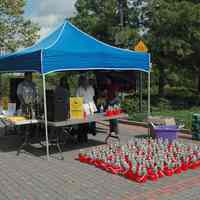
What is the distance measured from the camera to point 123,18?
63.1 feet

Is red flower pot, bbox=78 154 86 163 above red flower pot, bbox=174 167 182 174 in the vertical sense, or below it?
above

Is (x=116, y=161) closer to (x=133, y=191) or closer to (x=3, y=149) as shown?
(x=133, y=191)

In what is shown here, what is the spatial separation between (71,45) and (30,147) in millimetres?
2974

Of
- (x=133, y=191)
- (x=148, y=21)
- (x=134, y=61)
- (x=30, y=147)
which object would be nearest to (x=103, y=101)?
(x=134, y=61)

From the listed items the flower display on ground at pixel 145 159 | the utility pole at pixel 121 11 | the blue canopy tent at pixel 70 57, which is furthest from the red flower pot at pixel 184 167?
the utility pole at pixel 121 11

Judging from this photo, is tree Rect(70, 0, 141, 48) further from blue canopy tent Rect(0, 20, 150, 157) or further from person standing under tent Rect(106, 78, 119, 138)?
blue canopy tent Rect(0, 20, 150, 157)

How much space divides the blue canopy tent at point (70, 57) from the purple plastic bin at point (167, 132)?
5.57 feet

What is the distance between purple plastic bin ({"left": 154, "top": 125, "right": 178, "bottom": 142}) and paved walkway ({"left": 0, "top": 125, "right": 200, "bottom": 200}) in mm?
2056

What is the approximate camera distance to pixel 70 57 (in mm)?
8125

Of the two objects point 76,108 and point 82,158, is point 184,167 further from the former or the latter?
point 76,108

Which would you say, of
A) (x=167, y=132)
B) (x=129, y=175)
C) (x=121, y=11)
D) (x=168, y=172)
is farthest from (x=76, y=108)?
(x=121, y=11)

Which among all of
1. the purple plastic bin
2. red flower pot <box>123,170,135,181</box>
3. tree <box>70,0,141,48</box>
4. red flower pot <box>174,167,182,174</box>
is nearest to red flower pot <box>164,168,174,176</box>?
red flower pot <box>174,167,182,174</box>

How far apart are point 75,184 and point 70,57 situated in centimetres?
300

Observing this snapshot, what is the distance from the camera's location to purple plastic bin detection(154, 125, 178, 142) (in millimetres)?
9117
